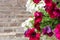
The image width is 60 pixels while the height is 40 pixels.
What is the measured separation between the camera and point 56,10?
174 centimetres

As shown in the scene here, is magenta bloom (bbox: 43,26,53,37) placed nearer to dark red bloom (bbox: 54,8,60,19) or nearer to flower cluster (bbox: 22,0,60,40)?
flower cluster (bbox: 22,0,60,40)

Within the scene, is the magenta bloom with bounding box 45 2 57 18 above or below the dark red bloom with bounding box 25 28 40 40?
above

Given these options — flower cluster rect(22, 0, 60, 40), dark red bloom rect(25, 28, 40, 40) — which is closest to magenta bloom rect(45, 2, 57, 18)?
flower cluster rect(22, 0, 60, 40)

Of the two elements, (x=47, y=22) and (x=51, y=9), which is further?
(x=47, y=22)

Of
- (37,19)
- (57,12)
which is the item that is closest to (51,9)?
(57,12)

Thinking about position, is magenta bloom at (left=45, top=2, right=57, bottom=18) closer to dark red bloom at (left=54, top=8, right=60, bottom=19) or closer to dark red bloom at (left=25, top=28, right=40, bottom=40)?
dark red bloom at (left=54, top=8, right=60, bottom=19)

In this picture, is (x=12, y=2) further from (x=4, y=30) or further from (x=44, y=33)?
(x=44, y=33)

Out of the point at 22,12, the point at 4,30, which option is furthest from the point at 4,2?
the point at 4,30

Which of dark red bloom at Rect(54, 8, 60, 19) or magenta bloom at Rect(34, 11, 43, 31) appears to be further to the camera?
magenta bloom at Rect(34, 11, 43, 31)

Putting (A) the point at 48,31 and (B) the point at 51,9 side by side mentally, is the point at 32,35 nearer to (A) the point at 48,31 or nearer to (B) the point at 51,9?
(A) the point at 48,31

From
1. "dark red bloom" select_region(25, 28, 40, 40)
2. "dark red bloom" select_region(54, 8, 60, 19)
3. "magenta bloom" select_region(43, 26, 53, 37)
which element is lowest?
"dark red bloom" select_region(25, 28, 40, 40)

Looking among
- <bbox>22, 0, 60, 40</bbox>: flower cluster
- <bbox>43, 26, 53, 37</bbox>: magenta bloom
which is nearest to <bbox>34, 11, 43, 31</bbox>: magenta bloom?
<bbox>22, 0, 60, 40</bbox>: flower cluster

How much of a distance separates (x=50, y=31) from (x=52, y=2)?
0.22m

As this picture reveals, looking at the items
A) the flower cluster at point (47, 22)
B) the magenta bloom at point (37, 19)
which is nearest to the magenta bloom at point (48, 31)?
→ the flower cluster at point (47, 22)
